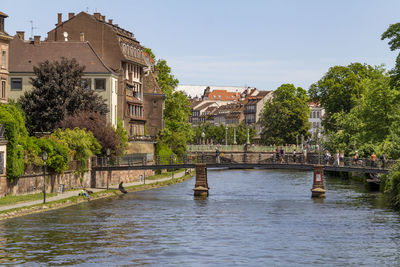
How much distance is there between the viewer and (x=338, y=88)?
126000mm

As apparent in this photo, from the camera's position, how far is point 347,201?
71750 mm

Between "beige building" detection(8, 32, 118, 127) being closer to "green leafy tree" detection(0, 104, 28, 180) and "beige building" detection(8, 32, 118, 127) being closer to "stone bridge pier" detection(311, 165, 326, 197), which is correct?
"stone bridge pier" detection(311, 165, 326, 197)

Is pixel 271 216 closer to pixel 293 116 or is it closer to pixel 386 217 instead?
pixel 386 217

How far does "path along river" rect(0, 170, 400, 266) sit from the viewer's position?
40.6m

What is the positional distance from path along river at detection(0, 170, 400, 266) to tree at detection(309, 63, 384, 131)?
52755mm

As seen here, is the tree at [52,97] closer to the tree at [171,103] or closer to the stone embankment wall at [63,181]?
the stone embankment wall at [63,181]

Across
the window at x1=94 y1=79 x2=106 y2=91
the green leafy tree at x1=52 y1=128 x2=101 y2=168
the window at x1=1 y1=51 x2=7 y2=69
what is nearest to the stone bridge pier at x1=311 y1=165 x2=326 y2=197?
the green leafy tree at x1=52 y1=128 x2=101 y2=168

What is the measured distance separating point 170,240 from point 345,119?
212 feet

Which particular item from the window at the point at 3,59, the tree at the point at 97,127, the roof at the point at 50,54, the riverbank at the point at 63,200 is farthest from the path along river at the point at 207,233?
the roof at the point at 50,54

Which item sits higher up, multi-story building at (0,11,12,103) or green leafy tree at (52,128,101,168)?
multi-story building at (0,11,12,103)

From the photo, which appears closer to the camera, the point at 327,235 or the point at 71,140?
the point at 327,235

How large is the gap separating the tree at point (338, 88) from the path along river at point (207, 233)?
173 ft

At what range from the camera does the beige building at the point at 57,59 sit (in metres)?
95.4

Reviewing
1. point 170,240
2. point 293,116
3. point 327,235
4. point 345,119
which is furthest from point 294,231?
point 293,116
